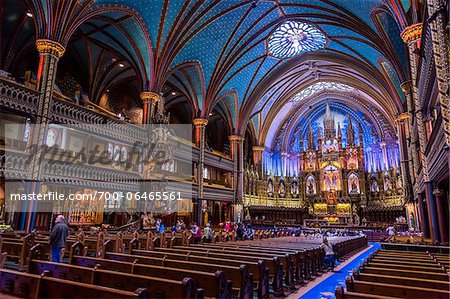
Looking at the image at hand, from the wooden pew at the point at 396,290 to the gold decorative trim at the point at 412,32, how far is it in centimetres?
1357

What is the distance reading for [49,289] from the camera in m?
3.18

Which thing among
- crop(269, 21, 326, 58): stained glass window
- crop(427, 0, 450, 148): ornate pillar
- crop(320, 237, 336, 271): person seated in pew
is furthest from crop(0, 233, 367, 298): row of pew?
crop(269, 21, 326, 58): stained glass window

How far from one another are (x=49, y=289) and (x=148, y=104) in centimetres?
1819

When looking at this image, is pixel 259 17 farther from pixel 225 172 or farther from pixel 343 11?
pixel 225 172

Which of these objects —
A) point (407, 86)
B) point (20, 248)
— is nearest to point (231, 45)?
point (407, 86)

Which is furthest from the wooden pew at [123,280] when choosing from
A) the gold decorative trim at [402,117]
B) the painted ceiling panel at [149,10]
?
the gold decorative trim at [402,117]

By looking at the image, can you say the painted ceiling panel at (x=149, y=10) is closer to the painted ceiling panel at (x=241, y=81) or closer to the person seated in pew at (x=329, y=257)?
the painted ceiling panel at (x=241, y=81)

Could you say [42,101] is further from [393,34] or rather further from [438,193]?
[393,34]

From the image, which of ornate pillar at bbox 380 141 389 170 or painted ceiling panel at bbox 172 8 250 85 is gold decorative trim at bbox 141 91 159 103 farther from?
ornate pillar at bbox 380 141 389 170

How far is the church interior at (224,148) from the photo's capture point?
5.88 m

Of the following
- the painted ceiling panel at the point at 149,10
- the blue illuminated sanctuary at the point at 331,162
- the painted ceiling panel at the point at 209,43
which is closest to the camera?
the painted ceiling panel at the point at 149,10

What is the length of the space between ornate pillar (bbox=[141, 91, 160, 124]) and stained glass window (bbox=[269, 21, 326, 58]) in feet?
41.7

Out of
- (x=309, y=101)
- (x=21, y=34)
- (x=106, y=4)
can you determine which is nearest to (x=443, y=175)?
(x=106, y=4)

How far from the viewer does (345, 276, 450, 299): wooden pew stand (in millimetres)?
3258
